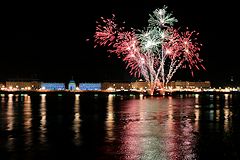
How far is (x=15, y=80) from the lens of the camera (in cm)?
13962

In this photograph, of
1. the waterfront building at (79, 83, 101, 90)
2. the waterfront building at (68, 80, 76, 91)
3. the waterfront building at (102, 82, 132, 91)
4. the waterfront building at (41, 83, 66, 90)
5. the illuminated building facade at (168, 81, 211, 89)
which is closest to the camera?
the waterfront building at (68, 80, 76, 91)

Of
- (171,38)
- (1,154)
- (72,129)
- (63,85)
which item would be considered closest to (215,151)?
(1,154)

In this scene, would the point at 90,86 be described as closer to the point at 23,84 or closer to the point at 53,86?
the point at 53,86

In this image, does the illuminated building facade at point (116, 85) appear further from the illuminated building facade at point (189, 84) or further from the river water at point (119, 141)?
the river water at point (119, 141)

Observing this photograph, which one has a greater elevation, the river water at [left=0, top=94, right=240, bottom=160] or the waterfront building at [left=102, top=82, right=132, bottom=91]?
the waterfront building at [left=102, top=82, right=132, bottom=91]

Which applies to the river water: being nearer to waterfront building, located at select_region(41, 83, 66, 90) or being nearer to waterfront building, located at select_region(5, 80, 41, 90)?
waterfront building, located at select_region(41, 83, 66, 90)

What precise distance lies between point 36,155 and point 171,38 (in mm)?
39597

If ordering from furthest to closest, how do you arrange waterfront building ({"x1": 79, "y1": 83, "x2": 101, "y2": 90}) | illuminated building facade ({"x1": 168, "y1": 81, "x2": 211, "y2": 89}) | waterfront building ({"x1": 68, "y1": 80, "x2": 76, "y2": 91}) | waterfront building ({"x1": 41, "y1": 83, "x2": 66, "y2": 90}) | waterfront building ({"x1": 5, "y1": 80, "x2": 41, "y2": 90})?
illuminated building facade ({"x1": 168, "y1": 81, "x2": 211, "y2": 89}) < waterfront building ({"x1": 41, "y1": 83, "x2": 66, "y2": 90}) < waterfront building ({"x1": 79, "y1": 83, "x2": 101, "y2": 90}) < waterfront building ({"x1": 5, "y1": 80, "x2": 41, "y2": 90}) < waterfront building ({"x1": 68, "y1": 80, "x2": 76, "y2": 91})

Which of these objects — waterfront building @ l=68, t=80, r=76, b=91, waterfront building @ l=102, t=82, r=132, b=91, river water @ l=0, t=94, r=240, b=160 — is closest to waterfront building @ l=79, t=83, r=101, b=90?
waterfront building @ l=102, t=82, r=132, b=91

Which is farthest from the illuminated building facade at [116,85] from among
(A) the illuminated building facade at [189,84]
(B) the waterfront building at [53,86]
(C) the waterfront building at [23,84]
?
(C) the waterfront building at [23,84]

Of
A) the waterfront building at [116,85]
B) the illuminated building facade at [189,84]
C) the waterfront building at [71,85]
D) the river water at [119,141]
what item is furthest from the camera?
the illuminated building facade at [189,84]

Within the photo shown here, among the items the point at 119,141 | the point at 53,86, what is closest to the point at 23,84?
the point at 53,86

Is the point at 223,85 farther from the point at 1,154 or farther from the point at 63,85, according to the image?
the point at 1,154

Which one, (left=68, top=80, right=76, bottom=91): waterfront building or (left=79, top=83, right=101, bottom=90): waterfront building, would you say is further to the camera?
(left=79, top=83, right=101, bottom=90): waterfront building
